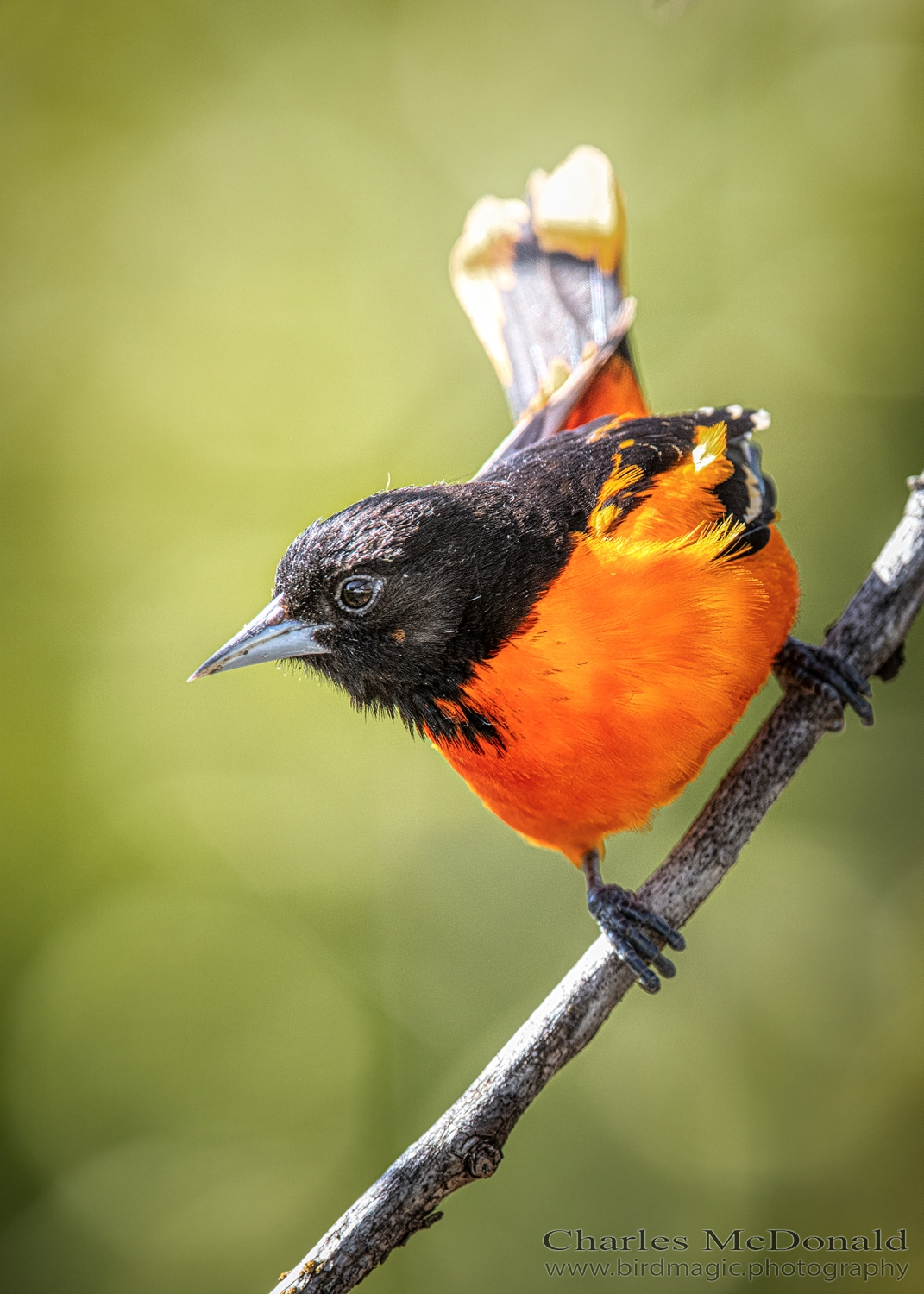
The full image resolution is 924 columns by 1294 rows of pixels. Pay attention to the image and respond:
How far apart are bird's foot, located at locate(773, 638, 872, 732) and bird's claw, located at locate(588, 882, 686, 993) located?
58 centimetres

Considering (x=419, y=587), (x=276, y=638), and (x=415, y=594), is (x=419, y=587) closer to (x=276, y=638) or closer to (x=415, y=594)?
(x=415, y=594)

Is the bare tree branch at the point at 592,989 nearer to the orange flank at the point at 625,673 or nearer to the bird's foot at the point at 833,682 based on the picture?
the bird's foot at the point at 833,682

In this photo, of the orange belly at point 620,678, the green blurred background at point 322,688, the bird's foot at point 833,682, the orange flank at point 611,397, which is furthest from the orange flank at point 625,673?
the green blurred background at point 322,688

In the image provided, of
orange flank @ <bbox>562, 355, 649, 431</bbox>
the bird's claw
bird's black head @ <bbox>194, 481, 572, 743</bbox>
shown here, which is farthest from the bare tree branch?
orange flank @ <bbox>562, 355, 649, 431</bbox>

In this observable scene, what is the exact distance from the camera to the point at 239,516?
325cm

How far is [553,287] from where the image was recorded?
2.78 meters

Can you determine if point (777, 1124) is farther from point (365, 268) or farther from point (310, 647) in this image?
point (365, 268)

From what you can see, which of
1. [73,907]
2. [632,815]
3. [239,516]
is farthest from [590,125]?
[73,907]

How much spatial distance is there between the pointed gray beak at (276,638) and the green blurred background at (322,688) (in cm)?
147

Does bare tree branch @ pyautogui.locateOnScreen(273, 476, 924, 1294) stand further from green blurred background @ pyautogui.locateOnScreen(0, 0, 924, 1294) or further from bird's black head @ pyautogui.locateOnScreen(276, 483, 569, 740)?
green blurred background @ pyautogui.locateOnScreen(0, 0, 924, 1294)

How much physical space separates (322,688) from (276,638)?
1.66 meters

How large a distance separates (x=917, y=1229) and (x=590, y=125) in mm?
3486

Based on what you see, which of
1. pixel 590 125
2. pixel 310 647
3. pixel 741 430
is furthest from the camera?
pixel 590 125

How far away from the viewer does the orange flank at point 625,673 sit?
166 cm
